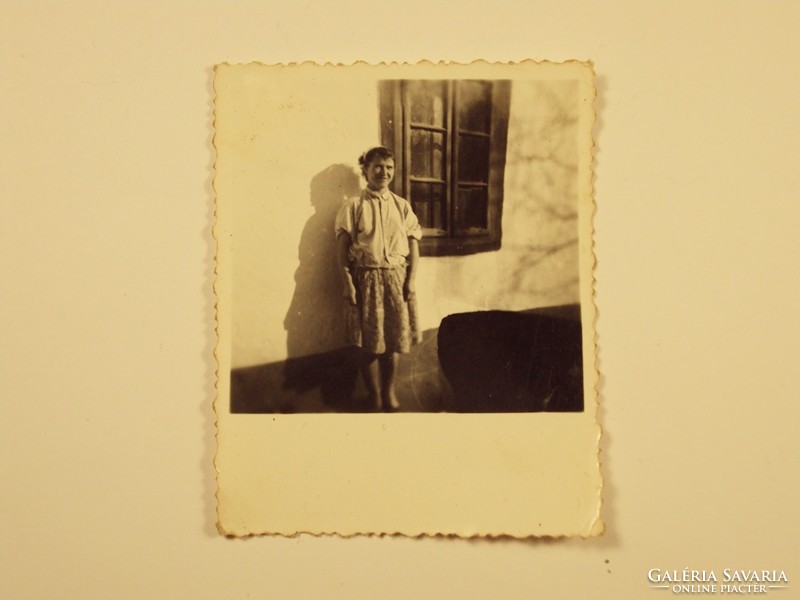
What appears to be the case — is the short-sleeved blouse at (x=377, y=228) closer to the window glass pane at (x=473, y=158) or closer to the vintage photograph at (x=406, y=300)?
the vintage photograph at (x=406, y=300)

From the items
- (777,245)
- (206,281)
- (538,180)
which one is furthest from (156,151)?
(777,245)

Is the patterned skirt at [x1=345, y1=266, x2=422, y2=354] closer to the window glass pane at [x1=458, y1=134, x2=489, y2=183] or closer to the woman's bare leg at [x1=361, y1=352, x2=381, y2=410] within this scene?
the woman's bare leg at [x1=361, y1=352, x2=381, y2=410]

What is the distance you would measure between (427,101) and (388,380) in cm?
47

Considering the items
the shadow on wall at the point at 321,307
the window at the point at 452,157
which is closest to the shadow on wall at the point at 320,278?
the shadow on wall at the point at 321,307

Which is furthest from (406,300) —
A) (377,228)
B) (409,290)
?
(377,228)

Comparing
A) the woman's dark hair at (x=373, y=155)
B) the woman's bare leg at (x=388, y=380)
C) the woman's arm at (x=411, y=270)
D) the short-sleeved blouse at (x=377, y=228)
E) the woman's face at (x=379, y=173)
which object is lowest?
the woman's bare leg at (x=388, y=380)

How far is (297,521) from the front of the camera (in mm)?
887

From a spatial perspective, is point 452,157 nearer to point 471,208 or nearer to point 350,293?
point 471,208

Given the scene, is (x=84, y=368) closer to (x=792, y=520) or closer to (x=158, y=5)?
(x=158, y=5)

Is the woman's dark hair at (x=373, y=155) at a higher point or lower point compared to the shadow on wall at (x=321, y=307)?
higher

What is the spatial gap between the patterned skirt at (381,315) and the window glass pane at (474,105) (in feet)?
0.89

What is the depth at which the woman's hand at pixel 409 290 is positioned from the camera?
→ 2.95ft

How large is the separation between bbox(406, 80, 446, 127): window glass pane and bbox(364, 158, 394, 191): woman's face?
9 centimetres

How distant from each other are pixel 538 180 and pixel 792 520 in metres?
0.68
